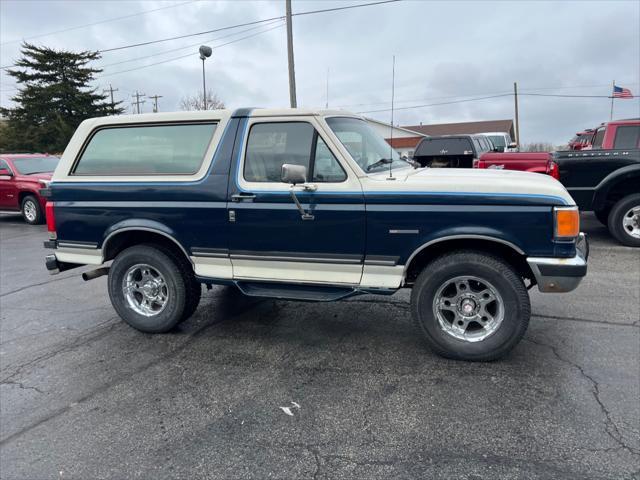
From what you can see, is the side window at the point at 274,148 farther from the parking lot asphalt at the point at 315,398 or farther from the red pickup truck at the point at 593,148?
the red pickup truck at the point at 593,148

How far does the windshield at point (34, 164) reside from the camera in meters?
12.8

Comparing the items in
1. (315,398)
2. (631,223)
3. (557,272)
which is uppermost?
(557,272)

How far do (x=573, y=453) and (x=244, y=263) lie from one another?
9.22 ft

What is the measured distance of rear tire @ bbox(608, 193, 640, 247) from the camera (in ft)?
25.6

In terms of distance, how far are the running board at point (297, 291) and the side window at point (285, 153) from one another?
3.02ft

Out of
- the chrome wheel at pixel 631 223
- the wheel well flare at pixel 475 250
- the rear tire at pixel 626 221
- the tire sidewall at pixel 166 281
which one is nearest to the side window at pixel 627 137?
the rear tire at pixel 626 221

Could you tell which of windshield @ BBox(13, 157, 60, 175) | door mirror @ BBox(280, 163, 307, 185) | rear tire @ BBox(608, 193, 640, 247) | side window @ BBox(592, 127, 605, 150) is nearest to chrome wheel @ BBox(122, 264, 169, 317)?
door mirror @ BBox(280, 163, 307, 185)

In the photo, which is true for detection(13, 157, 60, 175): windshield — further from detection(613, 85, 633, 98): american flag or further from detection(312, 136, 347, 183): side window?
detection(613, 85, 633, 98): american flag

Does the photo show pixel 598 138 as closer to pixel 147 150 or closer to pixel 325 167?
pixel 325 167

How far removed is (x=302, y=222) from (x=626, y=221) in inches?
251

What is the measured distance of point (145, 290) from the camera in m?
4.71

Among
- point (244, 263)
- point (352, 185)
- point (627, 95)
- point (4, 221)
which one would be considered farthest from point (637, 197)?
point (4, 221)

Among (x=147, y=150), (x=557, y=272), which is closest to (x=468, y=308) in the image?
(x=557, y=272)

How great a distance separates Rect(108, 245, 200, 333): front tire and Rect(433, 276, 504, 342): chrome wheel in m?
2.33
